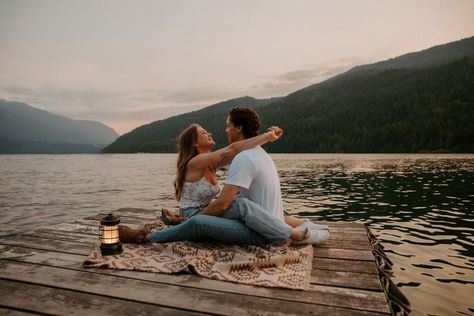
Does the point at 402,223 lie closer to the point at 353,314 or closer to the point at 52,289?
the point at 353,314

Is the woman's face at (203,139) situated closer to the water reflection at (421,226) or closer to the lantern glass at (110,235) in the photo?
the lantern glass at (110,235)

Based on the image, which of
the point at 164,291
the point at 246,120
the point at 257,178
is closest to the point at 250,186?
the point at 257,178

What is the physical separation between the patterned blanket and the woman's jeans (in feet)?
0.52

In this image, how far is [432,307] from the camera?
7648mm

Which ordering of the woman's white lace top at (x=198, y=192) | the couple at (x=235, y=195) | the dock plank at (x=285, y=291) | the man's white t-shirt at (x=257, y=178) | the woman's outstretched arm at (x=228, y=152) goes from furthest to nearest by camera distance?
1. the woman's white lace top at (x=198, y=192)
2. the woman's outstretched arm at (x=228, y=152)
3. the couple at (x=235, y=195)
4. the man's white t-shirt at (x=257, y=178)
5. the dock plank at (x=285, y=291)

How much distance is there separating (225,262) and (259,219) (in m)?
0.85

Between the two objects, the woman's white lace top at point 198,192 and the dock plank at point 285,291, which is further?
the woman's white lace top at point 198,192

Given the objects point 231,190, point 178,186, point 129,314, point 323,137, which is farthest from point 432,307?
point 323,137

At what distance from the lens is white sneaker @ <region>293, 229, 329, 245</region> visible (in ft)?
20.7

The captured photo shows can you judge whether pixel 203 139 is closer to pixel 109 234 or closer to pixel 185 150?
pixel 185 150

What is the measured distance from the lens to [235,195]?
5.62m

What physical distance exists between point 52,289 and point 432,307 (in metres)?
7.29

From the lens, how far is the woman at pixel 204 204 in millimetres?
5673

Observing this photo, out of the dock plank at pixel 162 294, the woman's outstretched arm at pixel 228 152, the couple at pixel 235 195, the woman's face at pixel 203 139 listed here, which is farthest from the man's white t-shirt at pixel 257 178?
the dock plank at pixel 162 294
